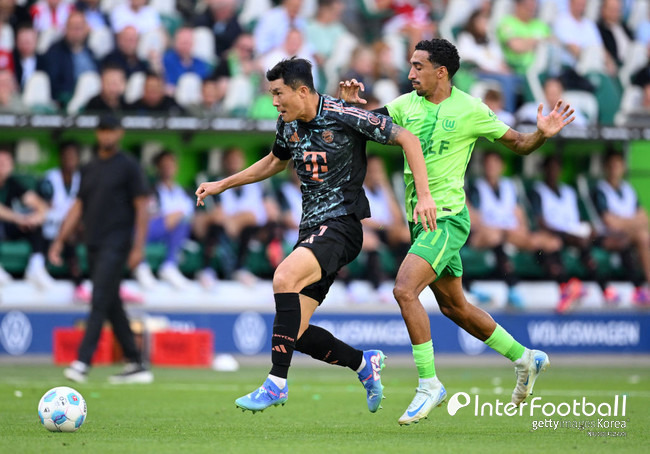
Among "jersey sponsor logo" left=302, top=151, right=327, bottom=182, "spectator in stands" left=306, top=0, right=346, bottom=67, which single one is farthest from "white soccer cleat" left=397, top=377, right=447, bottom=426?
"spectator in stands" left=306, top=0, right=346, bottom=67

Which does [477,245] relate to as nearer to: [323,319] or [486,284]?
[486,284]

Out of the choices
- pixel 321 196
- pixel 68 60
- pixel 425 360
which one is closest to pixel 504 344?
pixel 425 360

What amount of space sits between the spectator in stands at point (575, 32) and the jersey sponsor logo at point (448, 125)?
39.6ft

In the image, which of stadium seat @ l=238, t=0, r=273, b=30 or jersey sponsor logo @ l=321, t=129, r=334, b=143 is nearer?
jersey sponsor logo @ l=321, t=129, r=334, b=143

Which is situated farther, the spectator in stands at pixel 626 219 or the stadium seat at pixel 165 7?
the spectator in stands at pixel 626 219

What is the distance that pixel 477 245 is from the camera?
16859 mm

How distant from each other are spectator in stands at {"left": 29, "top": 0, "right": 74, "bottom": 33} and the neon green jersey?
30.9 feet

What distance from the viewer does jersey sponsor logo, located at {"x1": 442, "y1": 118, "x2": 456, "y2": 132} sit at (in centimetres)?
763

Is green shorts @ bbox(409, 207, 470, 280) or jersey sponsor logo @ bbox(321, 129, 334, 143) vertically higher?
jersey sponsor logo @ bbox(321, 129, 334, 143)

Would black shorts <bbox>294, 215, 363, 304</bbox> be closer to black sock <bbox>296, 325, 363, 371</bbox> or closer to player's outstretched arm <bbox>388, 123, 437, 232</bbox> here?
black sock <bbox>296, 325, 363, 371</bbox>

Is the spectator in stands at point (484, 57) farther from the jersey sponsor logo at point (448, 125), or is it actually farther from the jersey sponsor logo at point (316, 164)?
the jersey sponsor logo at point (316, 164)

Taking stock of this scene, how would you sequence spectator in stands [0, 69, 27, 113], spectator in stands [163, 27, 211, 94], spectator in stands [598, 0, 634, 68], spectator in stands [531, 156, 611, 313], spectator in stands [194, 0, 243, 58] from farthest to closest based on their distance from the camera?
1. spectator in stands [598, 0, 634, 68]
2. spectator in stands [194, 0, 243, 58]
3. spectator in stands [531, 156, 611, 313]
4. spectator in stands [163, 27, 211, 94]
5. spectator in stands [0, 69, 27, 113]

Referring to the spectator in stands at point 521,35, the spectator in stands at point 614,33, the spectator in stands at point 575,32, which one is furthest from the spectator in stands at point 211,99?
the spectator in stands at point 614,33

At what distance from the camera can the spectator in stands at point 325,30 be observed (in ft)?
58.2
